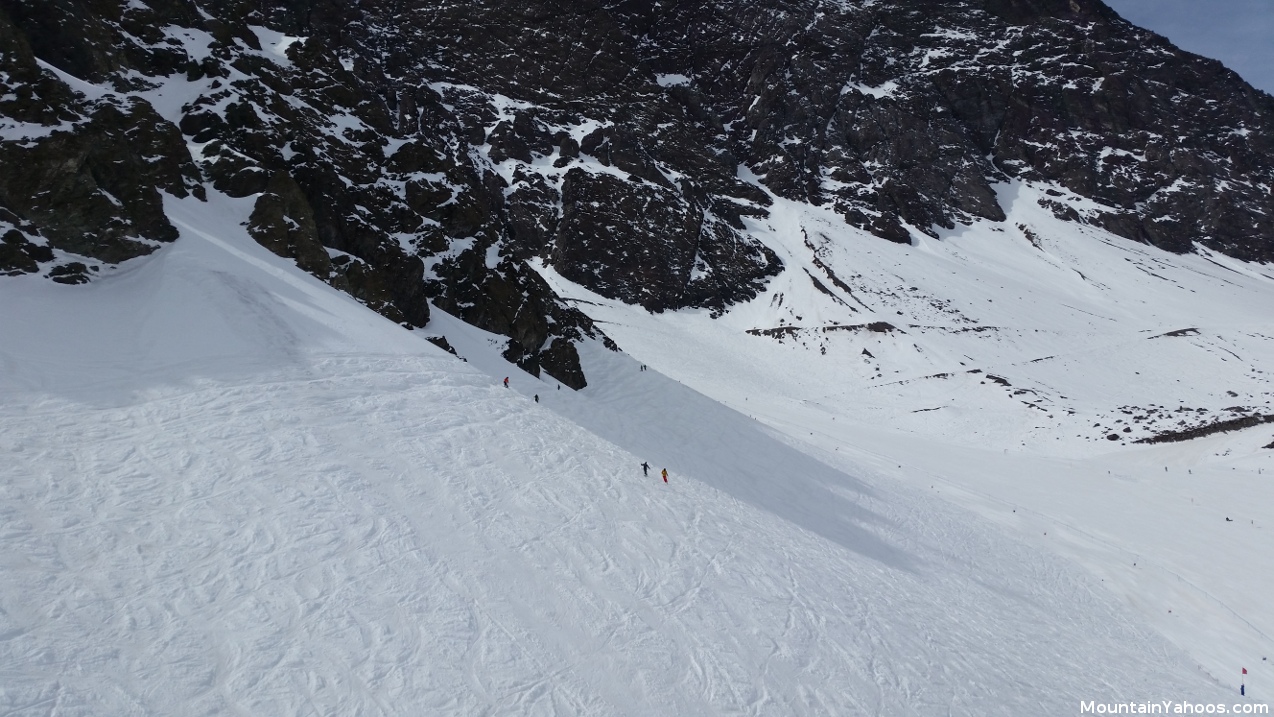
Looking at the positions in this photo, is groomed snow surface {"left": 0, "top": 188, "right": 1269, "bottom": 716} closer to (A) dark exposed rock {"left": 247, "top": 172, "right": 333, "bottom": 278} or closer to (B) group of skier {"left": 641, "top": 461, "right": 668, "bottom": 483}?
(B) group of skier {"left": 641, "top": 461, "right": 668, "bottom": 483}

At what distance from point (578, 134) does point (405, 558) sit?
7754cm

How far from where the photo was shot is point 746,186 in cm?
8744

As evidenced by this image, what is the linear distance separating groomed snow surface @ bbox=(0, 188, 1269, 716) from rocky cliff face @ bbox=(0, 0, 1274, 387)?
3.91 meters

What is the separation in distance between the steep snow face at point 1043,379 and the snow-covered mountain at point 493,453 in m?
0.32

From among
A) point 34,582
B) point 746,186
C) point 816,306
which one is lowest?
point 34,582

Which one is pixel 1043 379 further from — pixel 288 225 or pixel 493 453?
pixel 288 225

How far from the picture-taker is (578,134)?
269 feet

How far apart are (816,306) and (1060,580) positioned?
4437 centimetres

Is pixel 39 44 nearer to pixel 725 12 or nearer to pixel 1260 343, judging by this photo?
pixel 1260 343

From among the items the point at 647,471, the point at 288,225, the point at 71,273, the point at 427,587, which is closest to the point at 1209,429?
the point at 647,471

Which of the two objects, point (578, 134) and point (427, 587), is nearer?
point (427, 587)

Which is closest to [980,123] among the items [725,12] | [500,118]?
[725,12]

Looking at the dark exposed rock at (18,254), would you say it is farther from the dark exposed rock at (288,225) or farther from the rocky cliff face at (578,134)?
the dark exposed rock at (288,225)

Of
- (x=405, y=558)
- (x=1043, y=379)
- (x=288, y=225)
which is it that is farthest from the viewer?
(x=1043, y=379)
